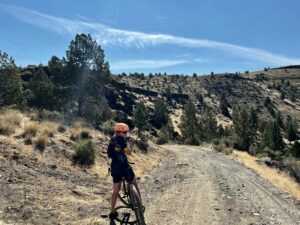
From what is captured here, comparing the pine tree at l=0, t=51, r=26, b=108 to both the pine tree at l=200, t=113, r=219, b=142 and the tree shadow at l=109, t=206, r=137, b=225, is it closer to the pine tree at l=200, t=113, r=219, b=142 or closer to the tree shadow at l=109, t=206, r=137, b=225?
the tree shadow at l=109, t=206, r=137, b=225

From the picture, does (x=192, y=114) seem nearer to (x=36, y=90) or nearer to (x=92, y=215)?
(x=36, y=90)

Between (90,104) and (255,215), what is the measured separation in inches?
1411

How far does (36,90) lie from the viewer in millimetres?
→ 47750

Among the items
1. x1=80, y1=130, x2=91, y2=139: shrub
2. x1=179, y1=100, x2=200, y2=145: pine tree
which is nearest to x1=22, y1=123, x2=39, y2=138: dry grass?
x1=80, y1=130, x2=91, y2=139: shrub

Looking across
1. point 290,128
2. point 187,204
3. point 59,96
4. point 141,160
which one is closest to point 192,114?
point 290,128

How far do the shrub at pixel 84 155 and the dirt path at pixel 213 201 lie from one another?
9.67 feet

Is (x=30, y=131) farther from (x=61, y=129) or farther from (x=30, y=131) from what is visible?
(x=61, y=129)

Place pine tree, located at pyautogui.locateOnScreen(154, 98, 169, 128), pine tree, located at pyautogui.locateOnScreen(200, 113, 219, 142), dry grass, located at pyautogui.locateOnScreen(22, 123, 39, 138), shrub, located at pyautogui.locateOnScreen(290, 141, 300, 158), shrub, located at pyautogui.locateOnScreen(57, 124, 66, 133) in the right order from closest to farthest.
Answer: dry grass, located at pyautogui.locateOnScreen(22, 123, 39, 138), shrub, located at pyautogui.locateOnScreen(57, 124, 66, 133), shrub, located at pyautogui.locateOnScreen(290, 141, 300, 158), pine tree, located at pyautogui.locateOnScreen(200, 113, 219, 142), pine tree, located at pyautogui.locateOnScreen(154, 98, 169, 128)

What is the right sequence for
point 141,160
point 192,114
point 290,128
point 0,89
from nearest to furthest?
point 141,160 < point 0,89 < point 192,114 < point 290,128

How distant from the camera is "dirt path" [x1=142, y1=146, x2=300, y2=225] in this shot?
1129cm

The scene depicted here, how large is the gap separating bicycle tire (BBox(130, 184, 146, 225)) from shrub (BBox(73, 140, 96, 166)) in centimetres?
860

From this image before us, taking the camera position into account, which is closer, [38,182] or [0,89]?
[38,182]

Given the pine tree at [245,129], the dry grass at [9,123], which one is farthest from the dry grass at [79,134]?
the pine tree at [245,129]

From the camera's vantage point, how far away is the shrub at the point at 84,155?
1752 centimetres
